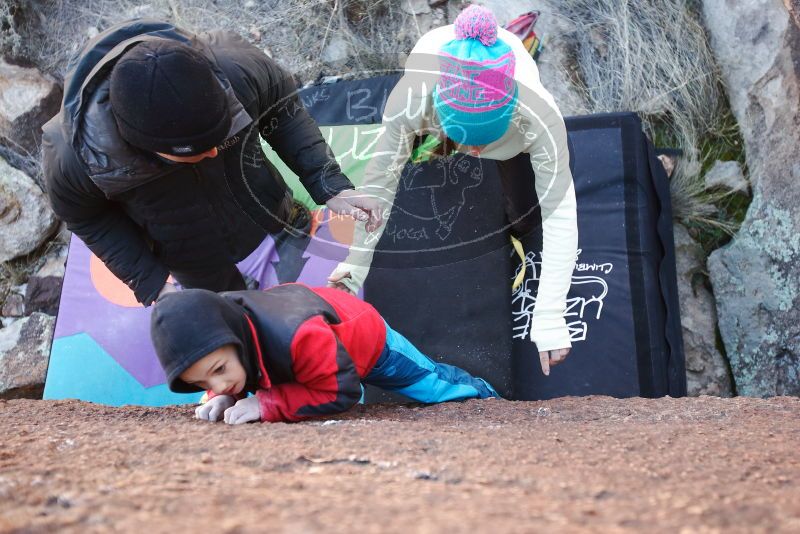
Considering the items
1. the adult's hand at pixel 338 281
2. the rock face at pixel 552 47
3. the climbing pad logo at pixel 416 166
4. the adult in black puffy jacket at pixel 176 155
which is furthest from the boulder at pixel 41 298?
the rock face at pixel 552 47

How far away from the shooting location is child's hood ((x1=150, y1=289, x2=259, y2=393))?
1.54m

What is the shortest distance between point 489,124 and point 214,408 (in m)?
1.02

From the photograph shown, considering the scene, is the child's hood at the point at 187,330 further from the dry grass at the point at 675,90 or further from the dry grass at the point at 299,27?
the dry grass at the point at 675,90

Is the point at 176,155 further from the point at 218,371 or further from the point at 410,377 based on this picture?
the point at 410,377

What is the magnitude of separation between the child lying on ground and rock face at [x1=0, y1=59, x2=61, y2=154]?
227cm

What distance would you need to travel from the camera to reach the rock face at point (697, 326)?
118 inches

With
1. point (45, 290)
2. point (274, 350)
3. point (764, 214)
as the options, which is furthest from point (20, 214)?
point (764, 214)

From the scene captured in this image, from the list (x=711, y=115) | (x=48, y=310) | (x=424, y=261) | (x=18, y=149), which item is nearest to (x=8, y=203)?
(x=18, y=149)

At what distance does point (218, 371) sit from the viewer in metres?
1.61

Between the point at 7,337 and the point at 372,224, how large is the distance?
90.1 inches

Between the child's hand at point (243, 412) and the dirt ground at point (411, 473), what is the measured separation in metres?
0.06

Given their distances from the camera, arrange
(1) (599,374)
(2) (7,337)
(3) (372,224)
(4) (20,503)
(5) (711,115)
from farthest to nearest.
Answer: (2) (7,337) < (5) (711,115) < (1) (599,374) < (3) (372,224) < (4) (20,503)

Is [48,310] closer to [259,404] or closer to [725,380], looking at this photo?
[259,404]

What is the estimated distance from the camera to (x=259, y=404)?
180cm
